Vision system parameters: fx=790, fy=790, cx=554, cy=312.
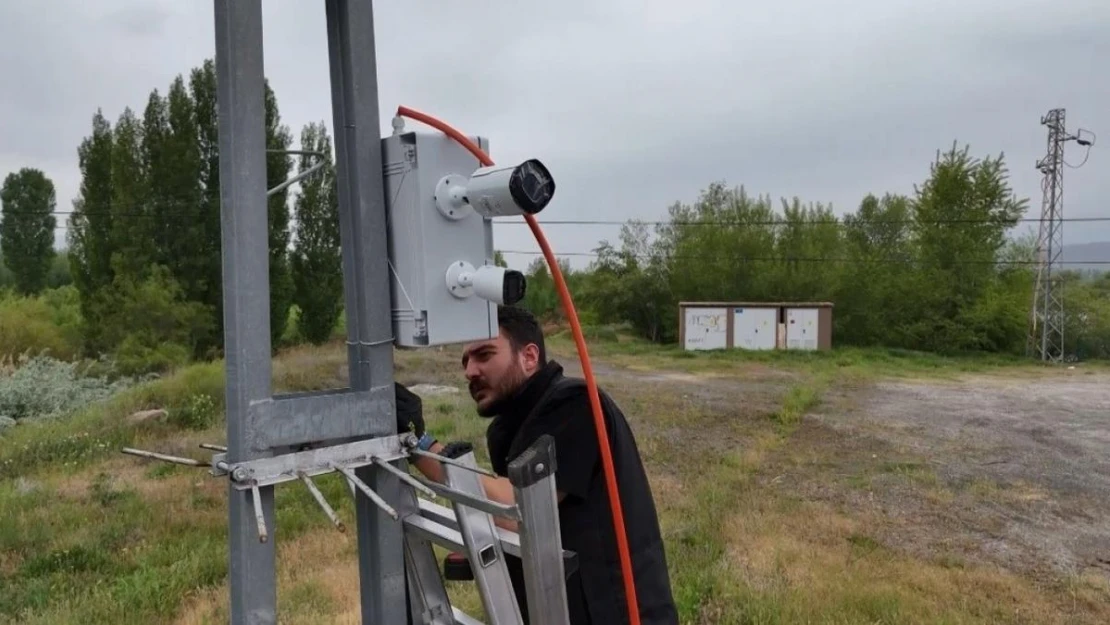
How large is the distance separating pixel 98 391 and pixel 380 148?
18.2 m

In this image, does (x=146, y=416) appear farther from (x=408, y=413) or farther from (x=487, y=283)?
(x=487, y=283)

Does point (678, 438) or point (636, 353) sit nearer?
point (678, 438)

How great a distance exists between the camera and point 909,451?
10602 millimetres

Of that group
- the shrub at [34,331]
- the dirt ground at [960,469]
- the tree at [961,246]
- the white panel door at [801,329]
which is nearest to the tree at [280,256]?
the shrub at [34,331]

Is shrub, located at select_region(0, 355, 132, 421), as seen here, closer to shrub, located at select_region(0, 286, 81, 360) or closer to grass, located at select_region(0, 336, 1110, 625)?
grass, located at select_region(0, 336, 1110, 625)

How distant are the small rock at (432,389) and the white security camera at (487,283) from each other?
13.7 m

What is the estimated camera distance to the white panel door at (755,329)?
28891 millimetres

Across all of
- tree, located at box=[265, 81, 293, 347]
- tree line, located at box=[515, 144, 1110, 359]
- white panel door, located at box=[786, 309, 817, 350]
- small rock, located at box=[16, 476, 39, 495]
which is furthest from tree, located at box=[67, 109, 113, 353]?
white panel door, located at box=[786, 309, 817, 350]

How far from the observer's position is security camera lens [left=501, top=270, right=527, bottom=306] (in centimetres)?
156

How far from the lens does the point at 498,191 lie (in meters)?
1.52

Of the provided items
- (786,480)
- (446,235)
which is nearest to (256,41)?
(446,235)

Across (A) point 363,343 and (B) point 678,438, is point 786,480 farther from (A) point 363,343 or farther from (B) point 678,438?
(A) point 363,343

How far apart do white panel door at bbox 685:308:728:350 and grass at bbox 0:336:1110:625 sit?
18326 mm

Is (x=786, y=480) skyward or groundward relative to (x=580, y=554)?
groundward
